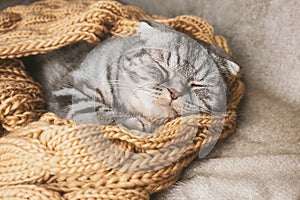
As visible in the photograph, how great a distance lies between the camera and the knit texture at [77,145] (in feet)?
2.85

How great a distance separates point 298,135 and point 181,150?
0.35 m

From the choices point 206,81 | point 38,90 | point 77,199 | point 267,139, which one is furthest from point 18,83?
point 267,139

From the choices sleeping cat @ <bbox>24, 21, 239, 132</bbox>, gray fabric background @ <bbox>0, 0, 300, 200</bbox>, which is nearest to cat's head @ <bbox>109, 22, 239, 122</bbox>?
sleeping cat @ <bbox>24, 21, 239, 132</bbox>

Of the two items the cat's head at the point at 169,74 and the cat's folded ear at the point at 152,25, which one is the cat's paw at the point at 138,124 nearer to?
the cat's head at the point at 169,74

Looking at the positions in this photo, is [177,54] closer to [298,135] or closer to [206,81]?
[206,81]

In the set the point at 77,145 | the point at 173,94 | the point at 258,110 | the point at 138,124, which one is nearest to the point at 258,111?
the point at 258,110

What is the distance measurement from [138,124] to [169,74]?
0.71 feet

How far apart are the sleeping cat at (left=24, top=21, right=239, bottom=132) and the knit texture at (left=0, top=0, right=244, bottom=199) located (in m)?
0.08

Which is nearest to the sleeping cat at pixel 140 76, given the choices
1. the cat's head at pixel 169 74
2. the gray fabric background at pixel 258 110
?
the cat's head at pixel 169 74

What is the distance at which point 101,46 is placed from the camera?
47.1 inches

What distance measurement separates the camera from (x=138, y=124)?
1.03 m

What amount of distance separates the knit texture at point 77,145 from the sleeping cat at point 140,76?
76 millimetres

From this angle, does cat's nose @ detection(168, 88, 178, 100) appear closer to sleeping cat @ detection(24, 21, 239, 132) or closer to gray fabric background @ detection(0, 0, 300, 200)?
sleeping cat @ detection(24, 21, 239, 132)

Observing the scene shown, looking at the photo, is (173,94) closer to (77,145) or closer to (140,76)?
(140,76)
